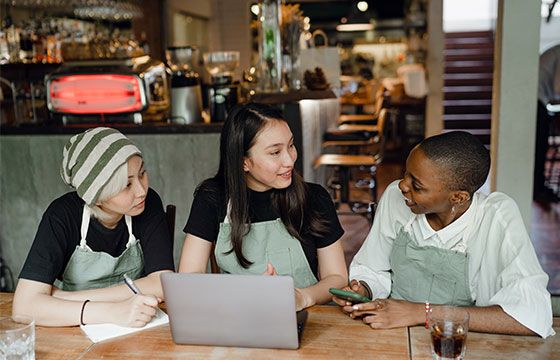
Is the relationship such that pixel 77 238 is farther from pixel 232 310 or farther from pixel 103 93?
pixel 103 93

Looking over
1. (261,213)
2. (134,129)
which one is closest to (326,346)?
(261,213)

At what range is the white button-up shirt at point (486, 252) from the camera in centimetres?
179

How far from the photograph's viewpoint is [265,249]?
2295 mm

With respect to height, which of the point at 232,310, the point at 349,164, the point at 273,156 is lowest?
the point at 349,164

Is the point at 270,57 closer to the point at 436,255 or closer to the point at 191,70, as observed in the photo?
the point at 191,70

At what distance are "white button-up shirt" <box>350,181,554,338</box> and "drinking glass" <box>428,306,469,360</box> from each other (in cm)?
26

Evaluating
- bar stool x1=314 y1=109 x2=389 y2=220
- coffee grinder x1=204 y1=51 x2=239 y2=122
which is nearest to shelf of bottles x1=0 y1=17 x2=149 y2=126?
coffee grinder x1=204 y1=51 x2=239 y2=122

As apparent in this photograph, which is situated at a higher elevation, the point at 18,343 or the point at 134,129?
the point at 134,129

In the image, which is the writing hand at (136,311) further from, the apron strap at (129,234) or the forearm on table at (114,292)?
the apron strap at (129,234)

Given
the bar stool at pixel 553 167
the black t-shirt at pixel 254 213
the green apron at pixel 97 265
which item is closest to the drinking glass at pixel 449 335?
the black t-shirt at pixel 254 213

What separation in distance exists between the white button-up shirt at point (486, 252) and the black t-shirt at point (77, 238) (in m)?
0.70

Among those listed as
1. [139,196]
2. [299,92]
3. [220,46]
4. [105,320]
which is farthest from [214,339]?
[220,46]

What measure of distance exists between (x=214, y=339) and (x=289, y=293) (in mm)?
278

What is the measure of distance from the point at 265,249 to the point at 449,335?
2.90ft
